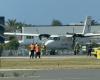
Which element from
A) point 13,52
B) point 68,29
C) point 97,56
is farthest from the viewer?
point 68,29

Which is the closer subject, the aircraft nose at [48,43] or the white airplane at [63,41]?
the aircraft nose at [48,43]

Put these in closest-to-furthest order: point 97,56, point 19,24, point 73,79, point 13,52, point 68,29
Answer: point 73,79, point 97,56, point 13,52, point 68,29, point 19,24

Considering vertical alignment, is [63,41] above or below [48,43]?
above

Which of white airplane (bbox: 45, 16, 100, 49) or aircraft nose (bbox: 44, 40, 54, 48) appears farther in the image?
white airplane (bbox: 45, 16, 100, 49)

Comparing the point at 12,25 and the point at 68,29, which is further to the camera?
the point at 12,25

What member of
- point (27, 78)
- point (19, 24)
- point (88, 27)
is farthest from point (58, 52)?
point (19, 24)

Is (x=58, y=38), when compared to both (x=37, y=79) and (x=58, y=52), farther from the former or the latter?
(x=37, y=79)

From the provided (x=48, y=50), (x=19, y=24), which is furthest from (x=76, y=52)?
(x=19, y=24)

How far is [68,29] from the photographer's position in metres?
132

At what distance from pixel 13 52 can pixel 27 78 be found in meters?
46.7

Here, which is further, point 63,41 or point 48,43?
point 63,41

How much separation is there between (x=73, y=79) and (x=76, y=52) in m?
48.9

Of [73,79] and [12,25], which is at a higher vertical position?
[12,25]

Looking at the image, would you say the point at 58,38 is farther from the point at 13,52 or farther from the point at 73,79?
the point at 73,79
